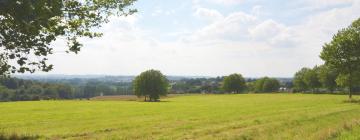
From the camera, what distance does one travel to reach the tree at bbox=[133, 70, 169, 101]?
138 metres

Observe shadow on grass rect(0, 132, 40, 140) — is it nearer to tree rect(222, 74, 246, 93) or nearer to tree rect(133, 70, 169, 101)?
tree rect(133, 70, 169, 101)

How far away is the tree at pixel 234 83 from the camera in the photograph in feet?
643

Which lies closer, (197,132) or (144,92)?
(197,132)

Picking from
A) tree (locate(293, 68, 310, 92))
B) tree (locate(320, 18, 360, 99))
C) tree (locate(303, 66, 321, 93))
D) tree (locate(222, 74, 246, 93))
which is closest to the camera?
tree (locate(320, 18, 360, 99))

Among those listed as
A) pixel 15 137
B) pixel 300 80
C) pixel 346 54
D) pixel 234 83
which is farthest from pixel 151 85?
pixel 15 137

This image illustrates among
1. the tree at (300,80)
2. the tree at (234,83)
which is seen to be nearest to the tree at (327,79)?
the tree at (300,80)

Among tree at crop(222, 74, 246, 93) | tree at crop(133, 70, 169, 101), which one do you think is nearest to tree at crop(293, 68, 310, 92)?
tree at crop(222, 74, 246, 93)

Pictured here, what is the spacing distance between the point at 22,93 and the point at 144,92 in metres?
80.0

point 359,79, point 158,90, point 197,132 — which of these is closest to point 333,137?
point 197,132

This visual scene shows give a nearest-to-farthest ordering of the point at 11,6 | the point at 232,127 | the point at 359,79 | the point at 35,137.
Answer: the point at 11,6
the point at 35,137
the point at 232,127
the point at 359,79

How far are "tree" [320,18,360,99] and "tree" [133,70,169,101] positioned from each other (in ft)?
225

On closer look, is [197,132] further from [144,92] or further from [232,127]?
[144,92]

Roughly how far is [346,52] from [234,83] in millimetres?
123294

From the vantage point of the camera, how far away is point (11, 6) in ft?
61.0
